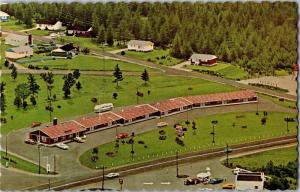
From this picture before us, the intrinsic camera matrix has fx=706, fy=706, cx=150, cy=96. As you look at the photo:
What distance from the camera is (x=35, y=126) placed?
7223mm

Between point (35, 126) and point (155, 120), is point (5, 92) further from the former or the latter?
point (155, 120)

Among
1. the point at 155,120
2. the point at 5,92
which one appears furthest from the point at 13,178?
the point at 155,120

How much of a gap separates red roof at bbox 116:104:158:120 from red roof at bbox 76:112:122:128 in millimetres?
68

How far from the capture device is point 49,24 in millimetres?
7539

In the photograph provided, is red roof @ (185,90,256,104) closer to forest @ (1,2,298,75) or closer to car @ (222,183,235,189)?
forest @ (1,2,298,75)

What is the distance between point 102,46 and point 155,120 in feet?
3.23

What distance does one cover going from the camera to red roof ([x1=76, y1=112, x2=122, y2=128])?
288 inches

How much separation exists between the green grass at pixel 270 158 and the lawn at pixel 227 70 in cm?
89

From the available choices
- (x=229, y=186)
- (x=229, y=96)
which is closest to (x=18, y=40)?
(x=229, y=96)

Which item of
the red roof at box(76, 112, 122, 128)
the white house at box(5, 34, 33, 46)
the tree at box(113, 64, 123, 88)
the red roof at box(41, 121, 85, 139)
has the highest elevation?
the white house at box(5, 34, 33, 46)

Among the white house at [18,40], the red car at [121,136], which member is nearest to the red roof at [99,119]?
the red car at [121,136]

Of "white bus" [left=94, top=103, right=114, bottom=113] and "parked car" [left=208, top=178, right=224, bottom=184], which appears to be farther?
"white bus" [left=94, top=103, right=114, bottom=113]

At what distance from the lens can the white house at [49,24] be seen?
753 centimetres

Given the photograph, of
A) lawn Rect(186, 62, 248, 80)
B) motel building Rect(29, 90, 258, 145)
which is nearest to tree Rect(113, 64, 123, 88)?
motel building Rect(29, 90, 258, 145)
